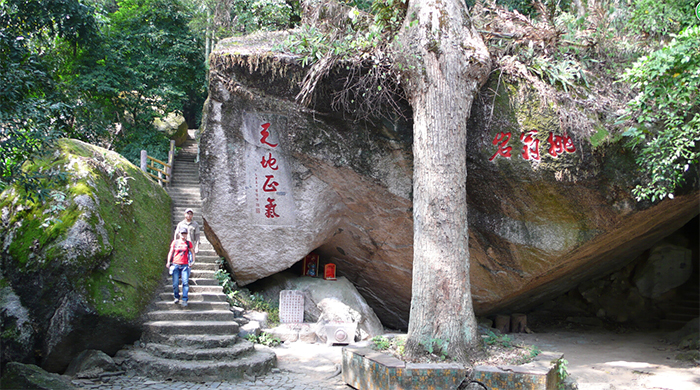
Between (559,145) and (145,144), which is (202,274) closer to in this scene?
(559,145)

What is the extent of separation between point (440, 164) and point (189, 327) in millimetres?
3831

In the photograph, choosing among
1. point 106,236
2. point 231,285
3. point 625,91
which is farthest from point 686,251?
point 106,236

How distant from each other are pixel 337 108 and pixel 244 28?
7.61 m

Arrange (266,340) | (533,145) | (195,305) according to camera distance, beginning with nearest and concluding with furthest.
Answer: (533,145)
(195,305)
(266,340)

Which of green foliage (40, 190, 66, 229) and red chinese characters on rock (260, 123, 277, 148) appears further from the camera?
red chinese characters on rock (260, 123, 277, 148)

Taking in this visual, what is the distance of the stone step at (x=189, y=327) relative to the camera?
19.7ft

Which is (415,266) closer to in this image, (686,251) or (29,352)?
(29,352)

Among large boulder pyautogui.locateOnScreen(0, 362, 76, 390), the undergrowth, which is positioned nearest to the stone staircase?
large boulder pyautogui.locateOnScreen(0, 362, 76, 390)

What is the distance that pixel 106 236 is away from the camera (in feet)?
20.3

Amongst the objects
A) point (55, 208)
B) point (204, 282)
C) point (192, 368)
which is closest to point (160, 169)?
point (204, 282)

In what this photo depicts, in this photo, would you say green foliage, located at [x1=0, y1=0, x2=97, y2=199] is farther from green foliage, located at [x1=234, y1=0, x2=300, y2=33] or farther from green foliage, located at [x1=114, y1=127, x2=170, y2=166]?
green foliage, located at [x1=114, y1=127, x2=170, y2=166]

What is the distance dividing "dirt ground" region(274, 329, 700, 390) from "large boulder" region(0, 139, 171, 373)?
2259 millimetres

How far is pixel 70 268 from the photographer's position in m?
5.61

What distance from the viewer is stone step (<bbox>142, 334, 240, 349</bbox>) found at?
19.1ft
